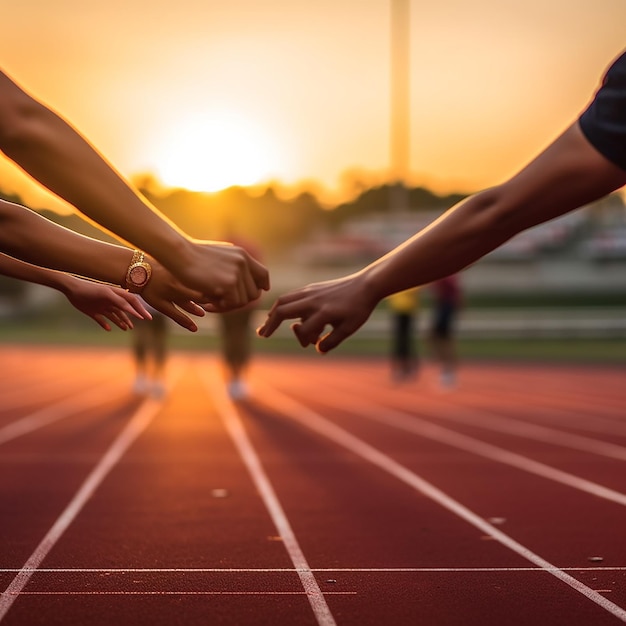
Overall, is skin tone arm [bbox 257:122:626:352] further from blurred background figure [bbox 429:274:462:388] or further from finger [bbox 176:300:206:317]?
blurred background figure [bbox 429:274:462:388]

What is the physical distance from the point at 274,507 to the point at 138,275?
2559mm

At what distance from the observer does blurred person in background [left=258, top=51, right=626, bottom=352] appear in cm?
241

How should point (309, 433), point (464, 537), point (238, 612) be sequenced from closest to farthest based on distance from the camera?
point (238, 612) < point (464, 537) < point (309, 433)

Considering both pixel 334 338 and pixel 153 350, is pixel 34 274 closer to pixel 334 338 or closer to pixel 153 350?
pixel 334 338

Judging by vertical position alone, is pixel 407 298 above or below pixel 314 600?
above

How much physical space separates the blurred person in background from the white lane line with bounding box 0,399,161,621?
1.17m

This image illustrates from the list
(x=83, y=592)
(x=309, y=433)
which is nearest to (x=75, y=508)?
(x=83, y=592)

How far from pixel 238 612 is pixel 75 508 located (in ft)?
7.28

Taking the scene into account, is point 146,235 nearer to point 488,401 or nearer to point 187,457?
point 187,457

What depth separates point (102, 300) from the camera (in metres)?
3.62

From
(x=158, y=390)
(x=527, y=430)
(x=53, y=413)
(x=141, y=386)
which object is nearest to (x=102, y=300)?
(x=527, y=430)

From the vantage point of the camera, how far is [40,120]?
96.5 inches

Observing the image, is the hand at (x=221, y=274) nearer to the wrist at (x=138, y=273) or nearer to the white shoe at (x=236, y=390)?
the wrist at (x=138, y=273)

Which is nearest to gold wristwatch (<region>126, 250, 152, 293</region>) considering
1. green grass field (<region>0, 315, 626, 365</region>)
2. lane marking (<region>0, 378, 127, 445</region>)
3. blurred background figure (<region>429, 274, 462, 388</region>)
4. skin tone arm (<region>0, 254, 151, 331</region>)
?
skin tone arm (<region>0, 254, 151, 331</region>)
